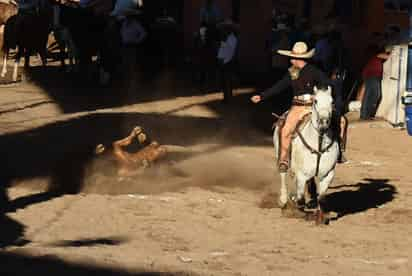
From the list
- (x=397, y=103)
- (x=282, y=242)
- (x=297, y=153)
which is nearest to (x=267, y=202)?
(x=297, y=153)

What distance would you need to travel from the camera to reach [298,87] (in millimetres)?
12562

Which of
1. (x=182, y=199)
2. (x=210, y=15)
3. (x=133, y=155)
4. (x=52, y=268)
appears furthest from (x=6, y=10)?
(x=52, y=268)

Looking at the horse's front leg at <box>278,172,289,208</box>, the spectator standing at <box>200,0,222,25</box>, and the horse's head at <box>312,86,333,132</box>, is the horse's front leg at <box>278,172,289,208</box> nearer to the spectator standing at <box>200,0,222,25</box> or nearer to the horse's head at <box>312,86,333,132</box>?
the horse's head at <box>312,86,333,132</box>

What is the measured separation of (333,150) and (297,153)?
1.55 ft

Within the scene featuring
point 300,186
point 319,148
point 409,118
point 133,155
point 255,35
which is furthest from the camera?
point 255,35

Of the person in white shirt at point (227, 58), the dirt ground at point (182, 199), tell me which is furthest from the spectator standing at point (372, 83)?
the person in white shirt at point (227, 58)

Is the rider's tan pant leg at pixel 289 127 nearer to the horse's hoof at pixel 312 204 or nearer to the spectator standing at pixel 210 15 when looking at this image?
the horse's hoof at pixel 312 204

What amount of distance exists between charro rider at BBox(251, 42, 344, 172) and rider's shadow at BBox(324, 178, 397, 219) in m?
1.14

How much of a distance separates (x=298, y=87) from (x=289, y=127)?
20.8 inches

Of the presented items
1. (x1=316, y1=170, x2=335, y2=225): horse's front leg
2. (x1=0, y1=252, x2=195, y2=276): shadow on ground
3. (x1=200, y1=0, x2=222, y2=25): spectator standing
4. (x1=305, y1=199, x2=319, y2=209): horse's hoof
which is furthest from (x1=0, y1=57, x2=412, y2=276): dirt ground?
(x1=200, y1=0, x2=222, y2=25): spectator standing

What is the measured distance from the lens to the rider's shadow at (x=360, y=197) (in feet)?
46.1

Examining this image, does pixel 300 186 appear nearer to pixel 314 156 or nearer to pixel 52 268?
pixel 314 156

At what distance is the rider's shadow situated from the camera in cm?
1404

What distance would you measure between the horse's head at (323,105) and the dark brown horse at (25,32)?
16463 mm
